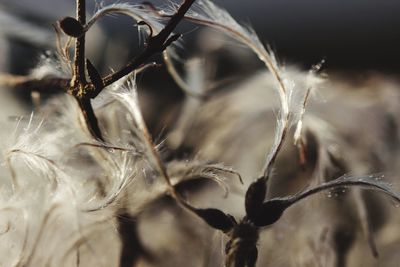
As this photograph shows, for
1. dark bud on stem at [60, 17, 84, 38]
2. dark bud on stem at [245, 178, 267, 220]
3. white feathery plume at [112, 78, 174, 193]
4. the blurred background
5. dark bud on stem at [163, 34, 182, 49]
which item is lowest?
the blurred background

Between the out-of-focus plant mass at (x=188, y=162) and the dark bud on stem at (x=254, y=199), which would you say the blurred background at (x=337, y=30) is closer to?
the out-of-focus plant mass at (x=188, y=162)

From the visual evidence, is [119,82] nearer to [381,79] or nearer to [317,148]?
[317,148]

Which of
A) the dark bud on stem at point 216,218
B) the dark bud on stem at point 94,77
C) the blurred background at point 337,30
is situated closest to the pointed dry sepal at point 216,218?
the dark bud on stem at point 216,218

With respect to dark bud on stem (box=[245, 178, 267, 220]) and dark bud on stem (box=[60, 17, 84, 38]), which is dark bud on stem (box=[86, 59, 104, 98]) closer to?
dark bud on stem (box=[60, 17, 84, 38])

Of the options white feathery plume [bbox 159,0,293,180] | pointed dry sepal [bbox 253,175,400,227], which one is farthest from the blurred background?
pointed dry sepal [bbox 253,175,400,227]

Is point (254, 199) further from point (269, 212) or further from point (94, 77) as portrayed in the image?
point (94, 77)

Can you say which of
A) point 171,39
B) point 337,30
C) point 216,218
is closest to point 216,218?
point 216,218
